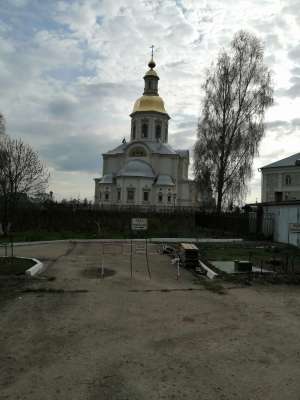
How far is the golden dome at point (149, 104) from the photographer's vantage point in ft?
175

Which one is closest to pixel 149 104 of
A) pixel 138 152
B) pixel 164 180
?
pixel 138 152

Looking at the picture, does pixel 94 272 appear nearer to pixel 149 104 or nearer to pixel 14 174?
pixel 14 174

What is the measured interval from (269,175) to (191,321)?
36.4 m

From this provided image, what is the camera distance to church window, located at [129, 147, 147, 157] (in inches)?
2009

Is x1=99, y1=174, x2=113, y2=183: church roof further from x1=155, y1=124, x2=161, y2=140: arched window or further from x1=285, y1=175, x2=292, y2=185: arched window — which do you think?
x1=285, y1=175, x2=292, y2=185: arched window

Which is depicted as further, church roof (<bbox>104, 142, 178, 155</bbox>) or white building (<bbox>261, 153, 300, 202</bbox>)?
church roof (<bbox>104, 142, 178, 155</bbox>)

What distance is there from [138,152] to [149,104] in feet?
24.7

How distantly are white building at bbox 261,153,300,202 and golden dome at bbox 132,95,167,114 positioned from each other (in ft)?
63.0

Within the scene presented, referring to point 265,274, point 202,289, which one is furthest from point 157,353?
point 265,274

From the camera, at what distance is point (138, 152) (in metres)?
51.3

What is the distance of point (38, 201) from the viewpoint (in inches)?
1227

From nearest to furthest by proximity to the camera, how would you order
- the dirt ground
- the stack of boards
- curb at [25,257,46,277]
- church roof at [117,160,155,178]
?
the dirt ground → curb at [25,257,46,277] → the stack of boards → church roof at [117,160,155,178]

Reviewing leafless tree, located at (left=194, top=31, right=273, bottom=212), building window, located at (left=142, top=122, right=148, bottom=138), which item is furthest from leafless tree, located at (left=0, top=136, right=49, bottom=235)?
building window, located at (left=142, top=122, right=148, bottom=138)

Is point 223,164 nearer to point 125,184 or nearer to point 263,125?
point 263,125
